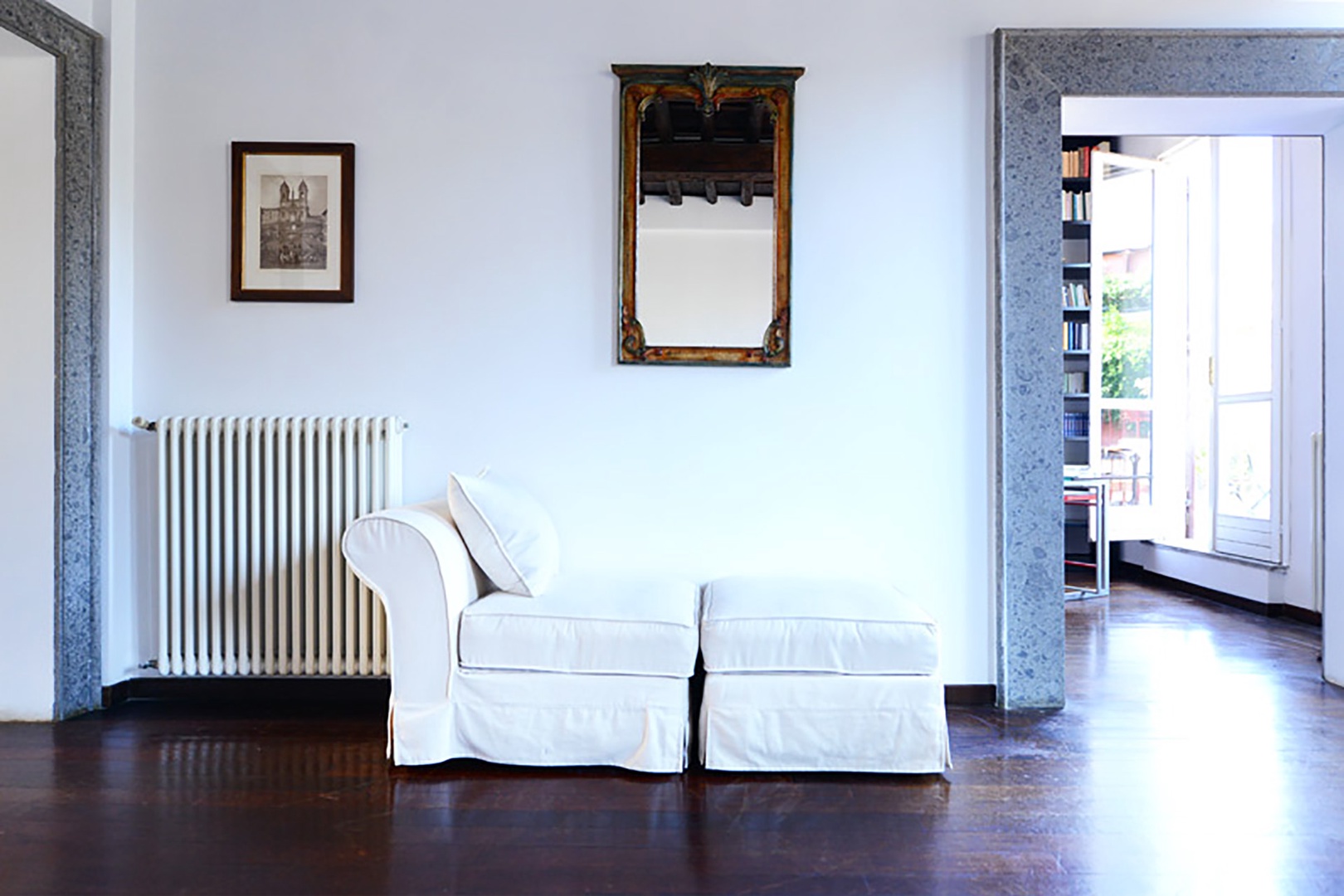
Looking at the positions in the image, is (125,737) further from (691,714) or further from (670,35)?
(670,35)

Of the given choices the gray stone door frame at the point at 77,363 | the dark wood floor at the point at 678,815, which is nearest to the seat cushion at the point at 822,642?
the dark wood floor at the point at 678,815

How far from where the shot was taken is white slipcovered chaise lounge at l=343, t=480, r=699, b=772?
272cm

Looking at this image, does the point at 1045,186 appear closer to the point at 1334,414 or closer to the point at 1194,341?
the point at 1334,414

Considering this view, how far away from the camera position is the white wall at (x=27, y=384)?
10.4 feet

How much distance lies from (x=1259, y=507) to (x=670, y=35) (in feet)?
14.0

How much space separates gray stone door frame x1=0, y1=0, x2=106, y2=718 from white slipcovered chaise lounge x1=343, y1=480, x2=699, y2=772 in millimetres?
1254

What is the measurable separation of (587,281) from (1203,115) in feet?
7.75

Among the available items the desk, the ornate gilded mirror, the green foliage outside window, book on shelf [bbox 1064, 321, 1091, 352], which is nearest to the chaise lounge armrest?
the ornate gilded mirror

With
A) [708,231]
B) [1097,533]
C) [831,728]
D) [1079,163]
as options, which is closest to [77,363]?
[708,231]

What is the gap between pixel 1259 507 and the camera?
5395 mm

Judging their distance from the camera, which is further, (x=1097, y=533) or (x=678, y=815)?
(x=1097, y=533)

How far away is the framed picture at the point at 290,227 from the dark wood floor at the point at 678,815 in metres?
1.49

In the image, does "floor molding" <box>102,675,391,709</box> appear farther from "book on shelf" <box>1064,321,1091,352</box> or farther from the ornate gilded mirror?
"book on shelf" <box>1064,321,1091,352</box>

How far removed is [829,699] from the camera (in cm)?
271
